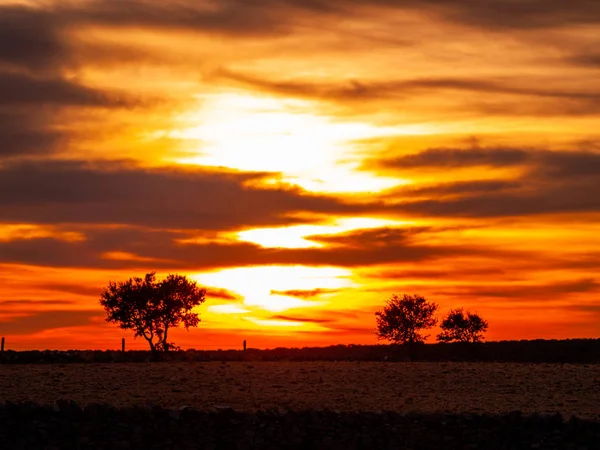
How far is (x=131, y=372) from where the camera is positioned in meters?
41.7

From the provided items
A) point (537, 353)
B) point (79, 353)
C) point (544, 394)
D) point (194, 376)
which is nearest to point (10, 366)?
point (79, 353)

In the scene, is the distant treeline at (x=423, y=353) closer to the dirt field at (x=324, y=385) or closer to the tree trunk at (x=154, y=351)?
the tree trunk at (x=154, y=351)

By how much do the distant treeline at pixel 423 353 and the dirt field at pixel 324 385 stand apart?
7128 millimetres

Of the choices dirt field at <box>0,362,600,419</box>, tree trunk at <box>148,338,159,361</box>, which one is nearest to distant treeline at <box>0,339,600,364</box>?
tree trunk at <box>148,338,159,361</box>

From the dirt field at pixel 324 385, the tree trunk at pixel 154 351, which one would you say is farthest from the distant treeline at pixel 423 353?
the dirt field at pixel 324 385

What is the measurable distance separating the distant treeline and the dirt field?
7128 millimetres

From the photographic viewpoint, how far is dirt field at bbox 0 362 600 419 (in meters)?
36.2

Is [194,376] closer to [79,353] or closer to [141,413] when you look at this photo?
[141,413]

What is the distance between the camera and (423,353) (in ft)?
181

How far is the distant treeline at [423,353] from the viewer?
171 feet

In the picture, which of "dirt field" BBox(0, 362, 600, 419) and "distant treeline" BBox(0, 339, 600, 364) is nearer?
"dirt field" BBox(0, 362, 600, 419)

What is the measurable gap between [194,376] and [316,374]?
530cm

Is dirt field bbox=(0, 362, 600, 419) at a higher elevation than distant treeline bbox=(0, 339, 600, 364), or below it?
below

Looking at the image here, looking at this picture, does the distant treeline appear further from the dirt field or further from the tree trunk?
the dirt field
